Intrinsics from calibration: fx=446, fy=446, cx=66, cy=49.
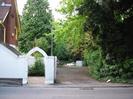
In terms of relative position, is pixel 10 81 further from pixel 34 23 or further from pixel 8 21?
pixel 34 23

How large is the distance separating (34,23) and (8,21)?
2961 centimetres

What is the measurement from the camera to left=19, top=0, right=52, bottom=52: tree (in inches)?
3100

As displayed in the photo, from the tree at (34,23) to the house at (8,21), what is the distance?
2248cm

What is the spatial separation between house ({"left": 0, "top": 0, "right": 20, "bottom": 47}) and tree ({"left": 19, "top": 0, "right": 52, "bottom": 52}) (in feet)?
73.8

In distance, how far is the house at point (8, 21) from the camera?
4725 centimetres

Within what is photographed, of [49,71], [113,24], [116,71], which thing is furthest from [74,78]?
[113,24]

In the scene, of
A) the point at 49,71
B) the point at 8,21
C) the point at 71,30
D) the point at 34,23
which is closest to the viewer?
the point at 49,71

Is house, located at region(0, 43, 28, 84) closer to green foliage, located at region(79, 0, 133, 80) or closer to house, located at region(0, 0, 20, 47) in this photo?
house, located at region(0, 0, 20, 47)

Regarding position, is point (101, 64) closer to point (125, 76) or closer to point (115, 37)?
point (125, 76)

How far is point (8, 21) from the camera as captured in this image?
1976 inches

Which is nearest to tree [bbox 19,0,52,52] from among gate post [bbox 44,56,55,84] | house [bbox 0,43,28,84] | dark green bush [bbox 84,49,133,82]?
dark green bush [bbox 84,49,133,82]

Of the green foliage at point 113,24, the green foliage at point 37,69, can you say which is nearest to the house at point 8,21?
the green foliage at point 37,69

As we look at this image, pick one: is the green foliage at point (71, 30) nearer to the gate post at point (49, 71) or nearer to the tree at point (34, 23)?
the gate post at point (49, 71)

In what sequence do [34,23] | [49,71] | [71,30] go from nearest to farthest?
1. [49,71]
2. [71,30]
3. [34,23]
